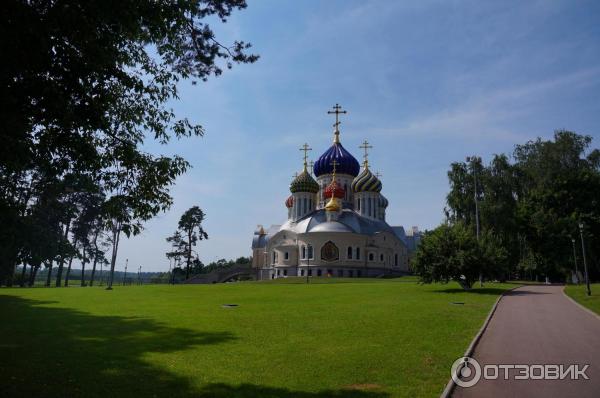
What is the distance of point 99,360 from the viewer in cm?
1159

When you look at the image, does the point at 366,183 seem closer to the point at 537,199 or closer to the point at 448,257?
the point at 537,199

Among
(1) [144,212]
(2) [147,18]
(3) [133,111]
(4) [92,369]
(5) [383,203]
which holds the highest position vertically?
(5) [383,203]

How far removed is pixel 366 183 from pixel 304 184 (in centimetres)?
1042

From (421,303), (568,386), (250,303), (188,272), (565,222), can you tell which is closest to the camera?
(568,386)

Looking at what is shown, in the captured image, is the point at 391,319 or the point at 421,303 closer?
the point at 391,319

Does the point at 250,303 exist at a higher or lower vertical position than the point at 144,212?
lower

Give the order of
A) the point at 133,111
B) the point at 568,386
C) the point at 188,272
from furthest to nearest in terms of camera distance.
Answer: the point at 188,272, the point at 133,111, the point at 568,386

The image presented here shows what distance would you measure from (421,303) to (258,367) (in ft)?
48.0

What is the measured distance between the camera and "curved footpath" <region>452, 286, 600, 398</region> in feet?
30.1

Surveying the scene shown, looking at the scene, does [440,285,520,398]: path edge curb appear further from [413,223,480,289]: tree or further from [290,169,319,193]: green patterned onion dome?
[290,169,319,193]: green patterned onion dome

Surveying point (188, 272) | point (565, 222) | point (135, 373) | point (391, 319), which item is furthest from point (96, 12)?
point (188, 272)

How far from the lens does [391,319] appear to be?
1750cm

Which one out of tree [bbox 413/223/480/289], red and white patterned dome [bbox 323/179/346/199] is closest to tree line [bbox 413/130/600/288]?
tree [bbox 413/223/480/289]

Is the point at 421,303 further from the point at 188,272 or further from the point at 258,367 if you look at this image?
the point at 188,272
